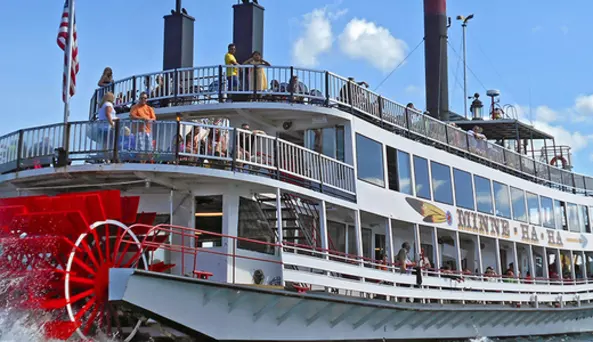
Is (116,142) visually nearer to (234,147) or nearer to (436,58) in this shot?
(234,147)

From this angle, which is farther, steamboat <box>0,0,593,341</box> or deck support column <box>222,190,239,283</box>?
deck support column <box>222,190,239,283</box>

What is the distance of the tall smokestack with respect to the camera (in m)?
23.1

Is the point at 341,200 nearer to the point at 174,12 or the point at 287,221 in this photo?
the point at 287,221

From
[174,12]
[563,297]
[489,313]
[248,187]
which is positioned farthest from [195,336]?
[563,297]

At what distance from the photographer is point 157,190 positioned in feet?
42.4

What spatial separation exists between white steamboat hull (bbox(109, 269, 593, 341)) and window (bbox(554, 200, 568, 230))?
8.84 m

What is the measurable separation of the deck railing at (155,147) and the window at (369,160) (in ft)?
6.99

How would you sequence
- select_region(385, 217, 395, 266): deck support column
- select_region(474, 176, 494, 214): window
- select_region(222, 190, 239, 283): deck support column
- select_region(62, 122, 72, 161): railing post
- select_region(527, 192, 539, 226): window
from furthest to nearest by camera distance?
select_region(527, 192, 539, 226): window, select_region(474, 176, 494, 214): window, select_region(385, 217, 395, 266): deck support column, select_region(222, 190, 239, 283): deck support column, select_region(62, 122, 72, 161): railing post

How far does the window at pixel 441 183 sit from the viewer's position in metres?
17.0

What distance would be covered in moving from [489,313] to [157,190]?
25.8ft

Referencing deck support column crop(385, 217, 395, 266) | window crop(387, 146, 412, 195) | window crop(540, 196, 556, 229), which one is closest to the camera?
deck support column crop(385, 217, 395, 266)

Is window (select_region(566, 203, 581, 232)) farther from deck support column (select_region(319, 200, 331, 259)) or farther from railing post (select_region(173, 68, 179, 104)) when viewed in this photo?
railing post (select_region(173, 68, 179, 104))

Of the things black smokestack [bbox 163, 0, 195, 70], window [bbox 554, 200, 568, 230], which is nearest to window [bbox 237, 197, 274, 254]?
black smokestack [bbox 163, 0, 195, 70]

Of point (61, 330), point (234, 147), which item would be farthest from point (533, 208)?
point (61, 330)
